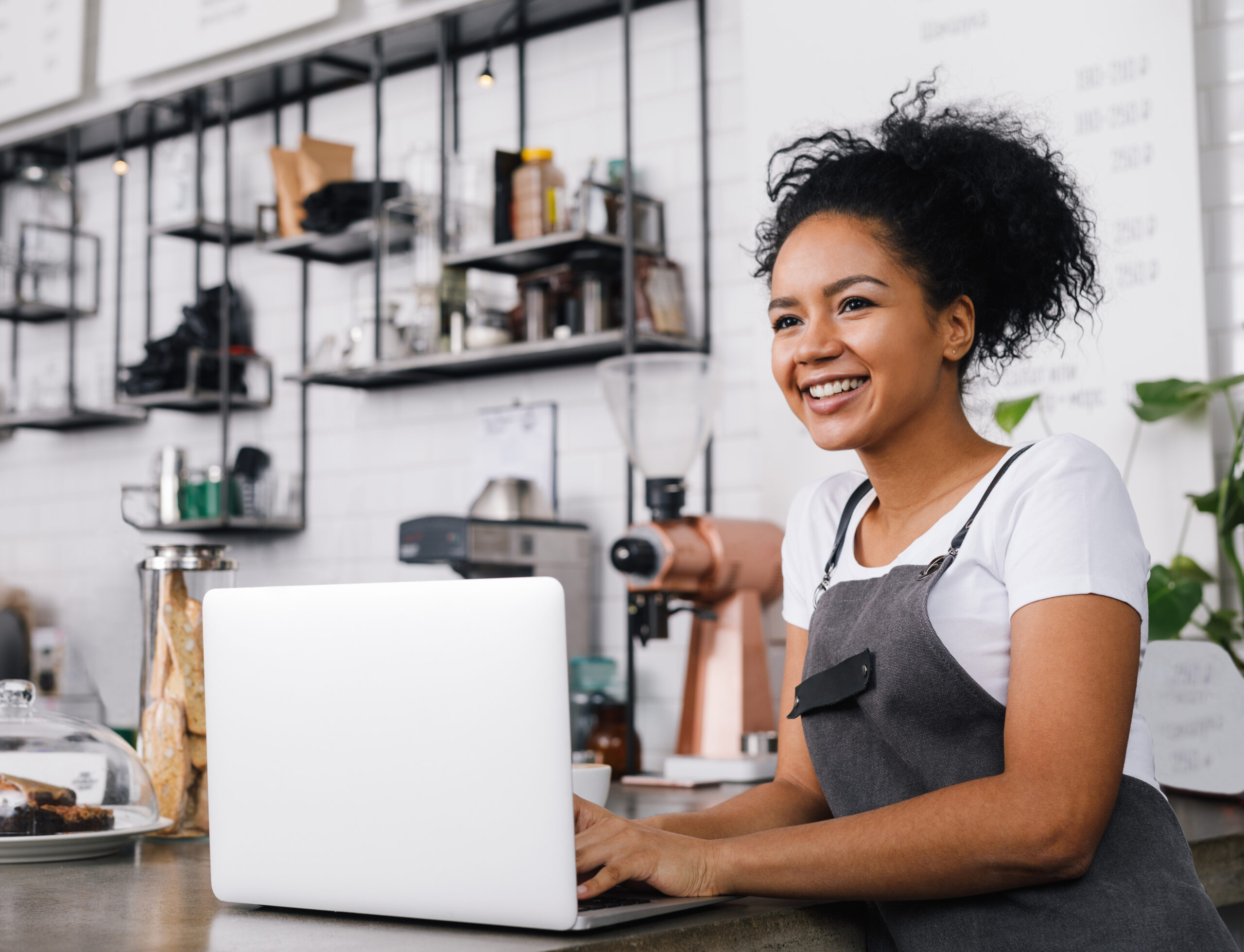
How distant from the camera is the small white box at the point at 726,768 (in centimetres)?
229

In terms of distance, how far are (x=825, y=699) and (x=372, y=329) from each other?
253 centimetres

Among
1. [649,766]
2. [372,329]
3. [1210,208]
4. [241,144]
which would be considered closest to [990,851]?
[1210,208]

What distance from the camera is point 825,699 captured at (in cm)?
122

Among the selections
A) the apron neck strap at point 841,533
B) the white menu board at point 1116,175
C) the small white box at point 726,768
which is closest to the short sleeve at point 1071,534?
the apron neck strap at point 841,533

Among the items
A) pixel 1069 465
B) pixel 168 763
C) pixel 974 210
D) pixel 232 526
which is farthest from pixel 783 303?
pixel 232 526

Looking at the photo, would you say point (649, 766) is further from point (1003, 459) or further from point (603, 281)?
point (1003, 459)

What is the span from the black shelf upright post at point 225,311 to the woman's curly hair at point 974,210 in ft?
9.29

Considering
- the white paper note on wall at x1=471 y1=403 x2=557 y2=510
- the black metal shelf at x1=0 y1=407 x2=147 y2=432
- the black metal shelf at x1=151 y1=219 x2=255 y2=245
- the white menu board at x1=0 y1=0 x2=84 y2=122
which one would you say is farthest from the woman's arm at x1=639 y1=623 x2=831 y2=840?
the white menu board at x1=0 y1=0 x2=84 y2=122

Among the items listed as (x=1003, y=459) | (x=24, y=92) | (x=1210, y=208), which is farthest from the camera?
(x=24, y=92)

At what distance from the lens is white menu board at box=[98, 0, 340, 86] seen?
12.1 ft

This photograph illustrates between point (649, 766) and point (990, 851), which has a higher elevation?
point (990, 851)

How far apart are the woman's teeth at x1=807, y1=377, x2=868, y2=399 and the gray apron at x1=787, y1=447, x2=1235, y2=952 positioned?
0.53ft

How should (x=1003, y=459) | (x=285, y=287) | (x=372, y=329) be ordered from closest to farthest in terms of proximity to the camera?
(x=1003, y=459), (x=372, y=329), (x=285, y=287)

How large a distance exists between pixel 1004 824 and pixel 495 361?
96.0 inches
